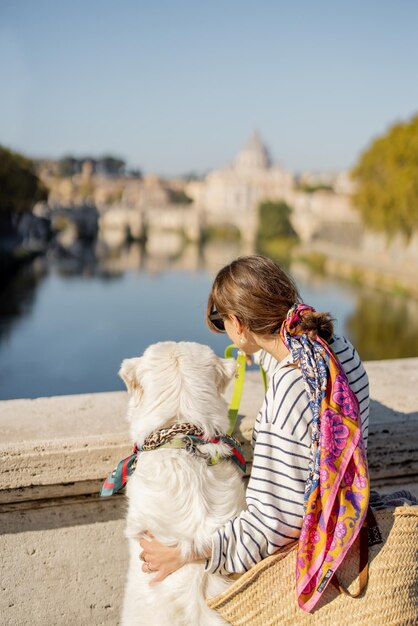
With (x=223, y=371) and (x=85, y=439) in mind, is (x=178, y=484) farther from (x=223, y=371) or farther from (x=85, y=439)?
(x=85, y=439)

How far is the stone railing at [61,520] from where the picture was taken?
1.56 m

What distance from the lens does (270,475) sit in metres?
1.19

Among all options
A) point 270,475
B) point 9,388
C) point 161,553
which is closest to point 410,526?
point 270,475

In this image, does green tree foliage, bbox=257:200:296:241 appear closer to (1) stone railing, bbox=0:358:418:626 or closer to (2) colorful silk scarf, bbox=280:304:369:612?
(1) stone railing, bbox=0:358:418:626

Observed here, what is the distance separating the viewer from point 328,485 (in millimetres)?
1154

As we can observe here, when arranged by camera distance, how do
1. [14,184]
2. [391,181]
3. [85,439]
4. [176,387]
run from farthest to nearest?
[14,184] → [391,181] → [85,439] → [176,387]

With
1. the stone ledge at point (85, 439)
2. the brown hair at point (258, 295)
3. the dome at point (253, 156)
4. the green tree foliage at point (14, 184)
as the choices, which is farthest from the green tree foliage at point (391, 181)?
the dome at point (253, 156)

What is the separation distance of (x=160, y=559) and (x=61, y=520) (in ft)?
1.37

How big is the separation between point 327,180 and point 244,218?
42.7 meters

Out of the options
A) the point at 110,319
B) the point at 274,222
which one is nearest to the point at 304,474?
the point at 110,319

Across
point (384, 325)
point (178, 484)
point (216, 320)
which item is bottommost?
point (384, 325)

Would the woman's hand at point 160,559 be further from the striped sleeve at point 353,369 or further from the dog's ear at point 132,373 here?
the striped sleeve at point 353,369

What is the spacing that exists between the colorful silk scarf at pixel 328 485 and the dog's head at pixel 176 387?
269 mm

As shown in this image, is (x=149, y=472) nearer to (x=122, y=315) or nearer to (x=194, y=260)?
(x=122, y=315)
